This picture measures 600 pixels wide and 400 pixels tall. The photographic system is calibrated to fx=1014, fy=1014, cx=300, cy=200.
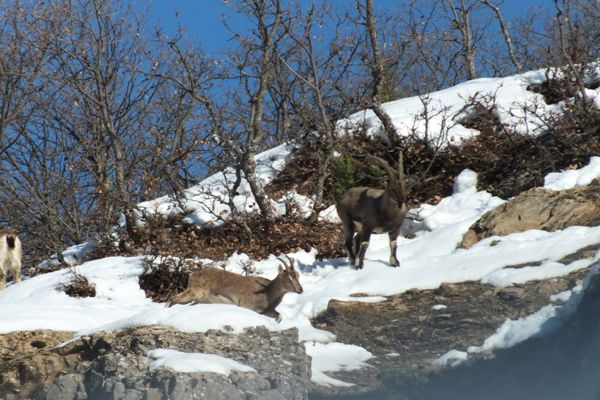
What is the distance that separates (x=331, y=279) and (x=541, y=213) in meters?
3.47

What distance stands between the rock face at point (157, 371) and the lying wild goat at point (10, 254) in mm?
6096

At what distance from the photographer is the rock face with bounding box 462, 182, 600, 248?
50.8 ft

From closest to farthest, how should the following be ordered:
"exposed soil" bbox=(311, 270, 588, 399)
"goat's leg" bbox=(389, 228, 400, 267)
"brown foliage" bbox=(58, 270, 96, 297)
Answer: "exposed soil" bbox=(311, 270, 588, 399) → "brown foliage" bbox=(58, 270, 96, 297) → "goat's leg" bbox=(389, 228, 400, 267)

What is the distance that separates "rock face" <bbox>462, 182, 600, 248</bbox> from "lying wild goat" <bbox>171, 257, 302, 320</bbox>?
11.6ft

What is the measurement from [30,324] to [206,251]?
5499mm

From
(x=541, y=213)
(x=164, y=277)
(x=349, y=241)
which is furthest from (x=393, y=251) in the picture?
(x=164, y=277)

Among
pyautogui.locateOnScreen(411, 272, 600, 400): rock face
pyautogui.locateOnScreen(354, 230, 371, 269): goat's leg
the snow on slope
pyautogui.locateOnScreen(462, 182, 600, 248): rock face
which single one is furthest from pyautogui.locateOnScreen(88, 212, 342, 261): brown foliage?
pyautogui.locateOnScreen(411, 272, 600, 400): rock face

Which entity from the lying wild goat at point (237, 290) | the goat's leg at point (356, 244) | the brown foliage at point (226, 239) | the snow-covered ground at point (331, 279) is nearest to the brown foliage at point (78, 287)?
the snow-covered ground at point (331, 279)

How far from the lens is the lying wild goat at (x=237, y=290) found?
1377 cm

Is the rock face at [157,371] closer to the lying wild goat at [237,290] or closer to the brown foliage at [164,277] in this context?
the lying wild goat at [237,290]

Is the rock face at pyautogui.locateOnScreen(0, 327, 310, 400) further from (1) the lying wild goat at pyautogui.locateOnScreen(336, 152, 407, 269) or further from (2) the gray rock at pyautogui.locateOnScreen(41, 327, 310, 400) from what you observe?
(1) the lying wild goat at pyautogui.locateOnScreen(336, 152, 407, 269)

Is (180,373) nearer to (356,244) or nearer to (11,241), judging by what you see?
(356,244)

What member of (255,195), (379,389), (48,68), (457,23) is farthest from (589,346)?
(457,23)

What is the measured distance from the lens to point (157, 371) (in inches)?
390
